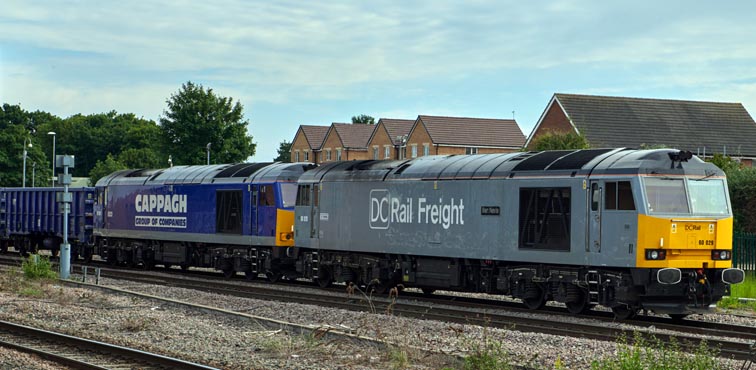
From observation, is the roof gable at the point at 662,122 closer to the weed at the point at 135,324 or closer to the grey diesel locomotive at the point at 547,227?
Result: the grey diesel locomotive at the point at 547,227

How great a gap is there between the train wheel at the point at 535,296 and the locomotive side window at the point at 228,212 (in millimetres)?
11711

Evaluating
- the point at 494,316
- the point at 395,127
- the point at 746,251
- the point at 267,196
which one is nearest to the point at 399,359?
the point at 494,316

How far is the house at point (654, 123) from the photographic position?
6312 cm

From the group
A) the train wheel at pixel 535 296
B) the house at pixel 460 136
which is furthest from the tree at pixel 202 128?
the train wheel at pixel 535 296

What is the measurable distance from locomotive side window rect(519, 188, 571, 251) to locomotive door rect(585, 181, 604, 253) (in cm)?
58

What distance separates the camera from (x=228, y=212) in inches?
1240

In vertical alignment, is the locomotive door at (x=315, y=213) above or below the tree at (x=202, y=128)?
below

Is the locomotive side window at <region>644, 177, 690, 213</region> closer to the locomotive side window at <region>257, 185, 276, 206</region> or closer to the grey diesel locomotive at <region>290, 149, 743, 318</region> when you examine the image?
the grey diesel locomotive at <region>290, 149, 743, 318</region>

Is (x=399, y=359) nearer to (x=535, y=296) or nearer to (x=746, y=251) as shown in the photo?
(x=535, y=296)

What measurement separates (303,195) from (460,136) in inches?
2199

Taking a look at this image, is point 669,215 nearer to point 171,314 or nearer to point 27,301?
point 171,314

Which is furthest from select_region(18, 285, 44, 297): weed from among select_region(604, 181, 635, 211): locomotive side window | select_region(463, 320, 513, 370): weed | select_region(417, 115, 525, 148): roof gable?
select_region(417, 115, 525, 148): roof gable

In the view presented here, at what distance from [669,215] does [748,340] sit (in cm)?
299

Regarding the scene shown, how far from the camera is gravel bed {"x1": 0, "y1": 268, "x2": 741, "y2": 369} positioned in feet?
46.3
